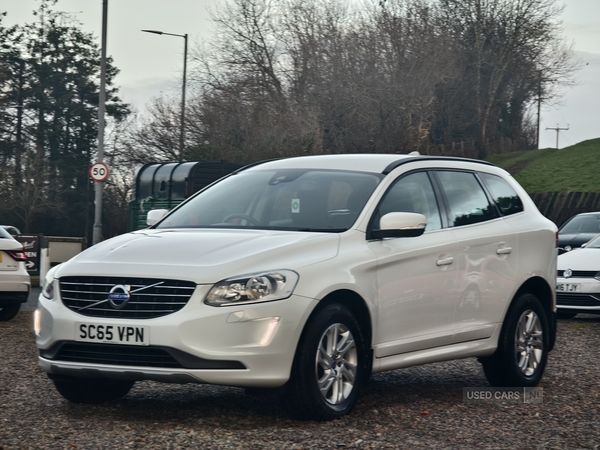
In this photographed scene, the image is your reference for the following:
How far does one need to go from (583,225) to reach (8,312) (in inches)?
585

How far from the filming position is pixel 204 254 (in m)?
→ 6.05

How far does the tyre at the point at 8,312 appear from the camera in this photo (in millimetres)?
13883

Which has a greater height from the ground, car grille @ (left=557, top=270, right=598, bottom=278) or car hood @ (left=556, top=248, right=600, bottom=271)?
car hood @ (left=556, top=248, right=600, bottom=271)

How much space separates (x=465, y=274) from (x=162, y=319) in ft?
8.76

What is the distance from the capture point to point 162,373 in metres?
5.79

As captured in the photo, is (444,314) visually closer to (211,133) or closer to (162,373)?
(162,373)

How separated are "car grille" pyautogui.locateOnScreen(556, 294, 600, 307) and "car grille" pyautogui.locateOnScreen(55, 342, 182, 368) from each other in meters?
10.2

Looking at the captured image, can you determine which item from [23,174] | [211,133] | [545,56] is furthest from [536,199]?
[23,174]

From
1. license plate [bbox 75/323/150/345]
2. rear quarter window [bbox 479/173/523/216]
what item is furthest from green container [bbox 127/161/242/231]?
license plate [bbox 75/323/150/345]

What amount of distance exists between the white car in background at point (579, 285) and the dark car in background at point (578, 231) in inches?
Answer: 294

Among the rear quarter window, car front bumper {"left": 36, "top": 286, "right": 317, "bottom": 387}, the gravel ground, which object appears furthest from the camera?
the rear quarter window

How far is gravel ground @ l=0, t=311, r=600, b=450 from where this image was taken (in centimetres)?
559

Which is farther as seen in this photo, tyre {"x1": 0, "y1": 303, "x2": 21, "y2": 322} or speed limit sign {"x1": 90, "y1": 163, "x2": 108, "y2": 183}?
speed limit sign {"x1": 90, "y1": 163, "x2": 108, "y2": 183}

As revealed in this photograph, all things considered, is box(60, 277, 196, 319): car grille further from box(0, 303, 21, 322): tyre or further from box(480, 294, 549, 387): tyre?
box(0, 303, 21, 322): tyre
